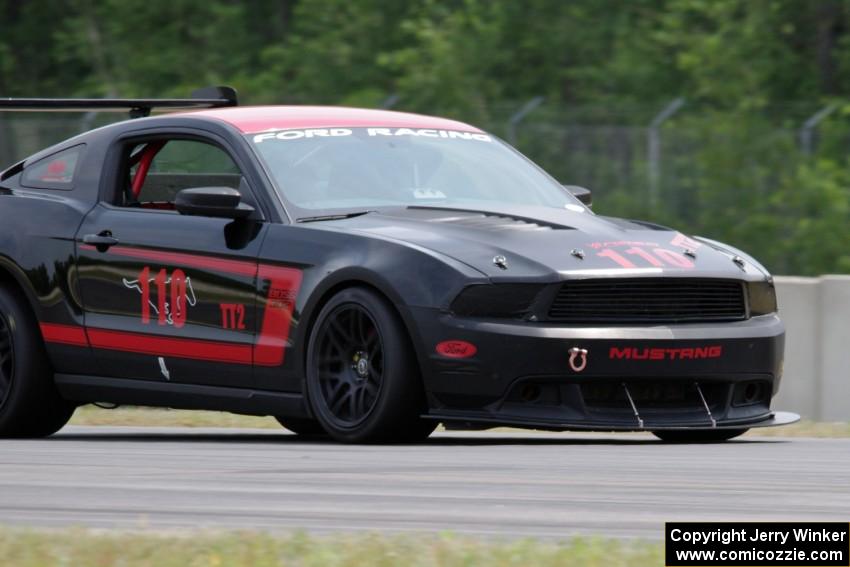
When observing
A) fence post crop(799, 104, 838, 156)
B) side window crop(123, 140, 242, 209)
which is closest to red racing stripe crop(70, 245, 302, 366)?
side window crop(123, 140, 242, 209)

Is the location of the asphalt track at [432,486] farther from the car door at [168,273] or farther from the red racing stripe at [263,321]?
the car door at [168,273]

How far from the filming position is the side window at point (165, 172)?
10062 millimetres

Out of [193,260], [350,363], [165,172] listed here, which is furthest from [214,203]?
[165,172]

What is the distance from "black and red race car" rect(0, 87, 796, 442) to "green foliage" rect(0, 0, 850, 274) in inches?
507

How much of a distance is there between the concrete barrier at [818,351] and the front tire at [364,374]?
14.4 feet

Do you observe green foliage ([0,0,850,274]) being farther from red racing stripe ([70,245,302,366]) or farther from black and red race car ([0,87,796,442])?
red racing stripe ([70,245,302,366])

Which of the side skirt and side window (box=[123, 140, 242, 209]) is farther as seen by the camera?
side window (box=[123, 140, 242, 209])

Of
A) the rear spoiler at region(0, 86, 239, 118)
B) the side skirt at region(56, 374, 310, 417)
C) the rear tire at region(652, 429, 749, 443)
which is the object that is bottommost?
the rear tire at region(652, 429, 749, 443)

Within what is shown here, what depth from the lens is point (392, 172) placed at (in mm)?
9430

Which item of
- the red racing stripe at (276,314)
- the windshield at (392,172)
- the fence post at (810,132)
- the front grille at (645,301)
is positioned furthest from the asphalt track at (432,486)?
the fence post at (810,132)

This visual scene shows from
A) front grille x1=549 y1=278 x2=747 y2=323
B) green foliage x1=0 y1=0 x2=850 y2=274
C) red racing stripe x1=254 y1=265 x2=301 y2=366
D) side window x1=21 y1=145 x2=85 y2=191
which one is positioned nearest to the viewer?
front grille x1=549 y1=278 x2=747 y2=323

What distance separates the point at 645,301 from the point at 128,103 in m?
3.75

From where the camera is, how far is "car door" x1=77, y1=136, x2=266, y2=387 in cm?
900

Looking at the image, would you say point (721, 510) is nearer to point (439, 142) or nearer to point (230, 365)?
point (230, 365)
